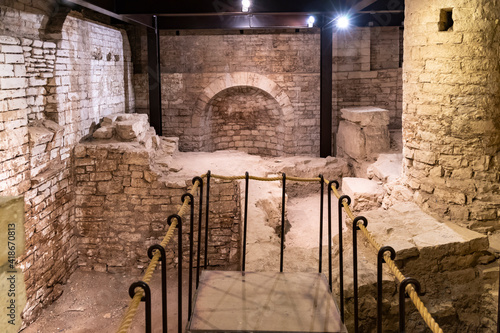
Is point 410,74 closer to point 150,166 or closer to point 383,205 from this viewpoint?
point 383,205

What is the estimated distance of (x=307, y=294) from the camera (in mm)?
3369

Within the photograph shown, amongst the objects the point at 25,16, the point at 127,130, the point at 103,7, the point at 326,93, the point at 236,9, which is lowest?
the point at 127,130

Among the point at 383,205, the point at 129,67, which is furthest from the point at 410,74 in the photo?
the point at 129,67

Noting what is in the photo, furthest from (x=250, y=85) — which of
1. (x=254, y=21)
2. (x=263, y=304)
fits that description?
(x=263, y=304)

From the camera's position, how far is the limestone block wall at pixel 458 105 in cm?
533

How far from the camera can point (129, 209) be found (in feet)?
26.7

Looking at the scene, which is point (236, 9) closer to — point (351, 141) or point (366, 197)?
point (351, 141)

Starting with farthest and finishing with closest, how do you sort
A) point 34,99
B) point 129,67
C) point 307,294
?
point 129,67
point 34,99
point 307,294

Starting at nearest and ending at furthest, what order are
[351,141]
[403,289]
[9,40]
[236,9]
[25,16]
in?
[403,289] < [9,40] < [25,16] < [236,9] < [351,141]

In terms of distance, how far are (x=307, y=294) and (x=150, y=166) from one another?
5.16 metres

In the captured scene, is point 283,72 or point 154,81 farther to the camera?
point 283,72

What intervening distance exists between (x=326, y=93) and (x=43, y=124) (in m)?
6.12

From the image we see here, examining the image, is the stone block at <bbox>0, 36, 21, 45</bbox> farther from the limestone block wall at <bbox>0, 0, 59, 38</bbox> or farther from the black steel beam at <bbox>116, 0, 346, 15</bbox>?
the black steel beam at <bbox>116, 0, 346, 15</bbox>

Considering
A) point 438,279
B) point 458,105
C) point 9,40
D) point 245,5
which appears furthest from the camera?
point 245,5
